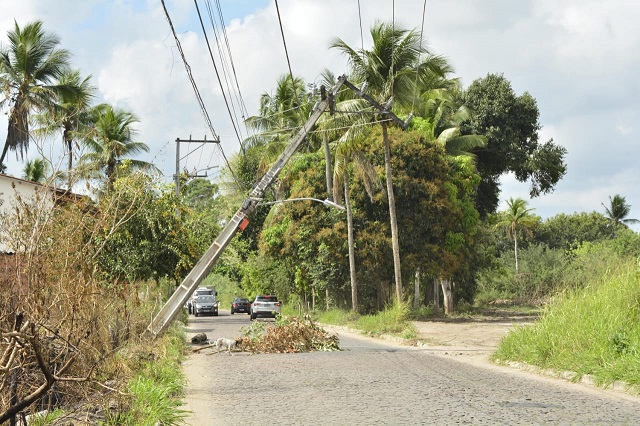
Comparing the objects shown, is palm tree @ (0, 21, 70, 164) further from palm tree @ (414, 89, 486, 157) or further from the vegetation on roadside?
palm tree @ (414, 89, 486, 157)

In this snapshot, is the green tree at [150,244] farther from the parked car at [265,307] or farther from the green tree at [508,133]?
the green tree at [508,133]

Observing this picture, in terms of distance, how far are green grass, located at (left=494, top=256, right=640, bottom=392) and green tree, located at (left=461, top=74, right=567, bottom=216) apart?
3231 centimetres

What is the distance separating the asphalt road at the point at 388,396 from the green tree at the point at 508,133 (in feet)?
104

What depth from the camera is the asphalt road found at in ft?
34.0

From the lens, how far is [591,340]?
1487 centimetres

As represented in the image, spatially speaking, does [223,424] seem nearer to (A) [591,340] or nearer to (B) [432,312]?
(A) [591,340]

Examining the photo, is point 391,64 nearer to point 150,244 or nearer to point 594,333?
point 150,244

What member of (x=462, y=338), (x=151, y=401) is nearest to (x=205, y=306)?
(x=462, y=338)

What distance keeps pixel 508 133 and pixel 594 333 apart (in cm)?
3575

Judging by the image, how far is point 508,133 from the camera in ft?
162

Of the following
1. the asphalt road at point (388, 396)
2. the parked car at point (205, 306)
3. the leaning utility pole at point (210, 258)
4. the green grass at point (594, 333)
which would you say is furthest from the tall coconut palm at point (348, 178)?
the parked car at point (205, 306)

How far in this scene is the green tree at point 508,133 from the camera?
4891cm

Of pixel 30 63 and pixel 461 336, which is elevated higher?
pixel 30 63

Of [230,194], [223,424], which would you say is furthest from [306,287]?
[223,424]
